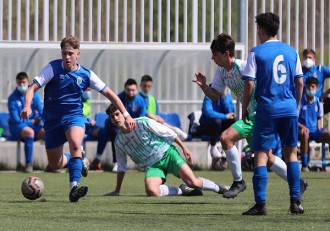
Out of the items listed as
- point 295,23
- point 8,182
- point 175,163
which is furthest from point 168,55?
point 175,163

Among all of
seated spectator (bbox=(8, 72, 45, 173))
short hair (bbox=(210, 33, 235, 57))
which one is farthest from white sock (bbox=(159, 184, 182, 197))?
seated spectator (bbox=(8, 72, 45, 173))

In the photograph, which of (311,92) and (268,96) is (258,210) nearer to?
(268,96)

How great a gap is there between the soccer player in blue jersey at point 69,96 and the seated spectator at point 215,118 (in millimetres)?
8050

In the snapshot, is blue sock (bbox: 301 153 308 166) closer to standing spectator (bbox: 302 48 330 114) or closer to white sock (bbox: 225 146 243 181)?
standing spectator (bbox: 302 48 330 114)

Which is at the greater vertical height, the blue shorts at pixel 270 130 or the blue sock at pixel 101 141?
the blue shorts at pixel 270 130

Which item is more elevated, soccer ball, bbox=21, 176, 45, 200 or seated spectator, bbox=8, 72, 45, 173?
seated spectator, bbox=8, 72, 45, 173

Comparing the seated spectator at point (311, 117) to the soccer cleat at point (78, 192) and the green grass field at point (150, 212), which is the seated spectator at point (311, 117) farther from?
the soccer cleat at point (78, 192)

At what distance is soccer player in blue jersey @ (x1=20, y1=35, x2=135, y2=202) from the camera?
13.0m

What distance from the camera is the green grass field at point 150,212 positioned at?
9.62 metres

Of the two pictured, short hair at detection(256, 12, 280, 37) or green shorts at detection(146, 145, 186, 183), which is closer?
short hair at detection(256, 12, 280, 37)

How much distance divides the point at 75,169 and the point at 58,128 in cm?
64

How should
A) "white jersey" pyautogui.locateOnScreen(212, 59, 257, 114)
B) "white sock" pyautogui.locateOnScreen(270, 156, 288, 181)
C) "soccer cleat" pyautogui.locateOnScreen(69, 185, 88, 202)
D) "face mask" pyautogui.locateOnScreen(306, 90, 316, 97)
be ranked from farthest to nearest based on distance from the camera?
"face mask" pyautogui.locateOnScreen(306, 90, 316, 97), "white sock" pyautogui.locateOnScreen(270, 156, 288, 181), "white jersey" pyautogui.locateOnScreen(212, 59, 257, 114), "soccer cleat" pyautogui.locateOnScreen(69, 185, 88, 202)

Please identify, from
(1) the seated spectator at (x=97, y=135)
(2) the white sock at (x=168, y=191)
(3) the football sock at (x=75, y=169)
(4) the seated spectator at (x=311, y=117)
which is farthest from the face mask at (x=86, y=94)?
(3) the football sock at (x=75, y=169)

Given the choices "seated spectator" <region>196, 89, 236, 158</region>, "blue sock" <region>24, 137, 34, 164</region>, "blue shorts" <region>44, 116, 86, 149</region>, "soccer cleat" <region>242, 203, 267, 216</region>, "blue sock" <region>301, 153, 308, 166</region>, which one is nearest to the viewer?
"soccer cleat" <region>242, 203, 267, 216</region>
